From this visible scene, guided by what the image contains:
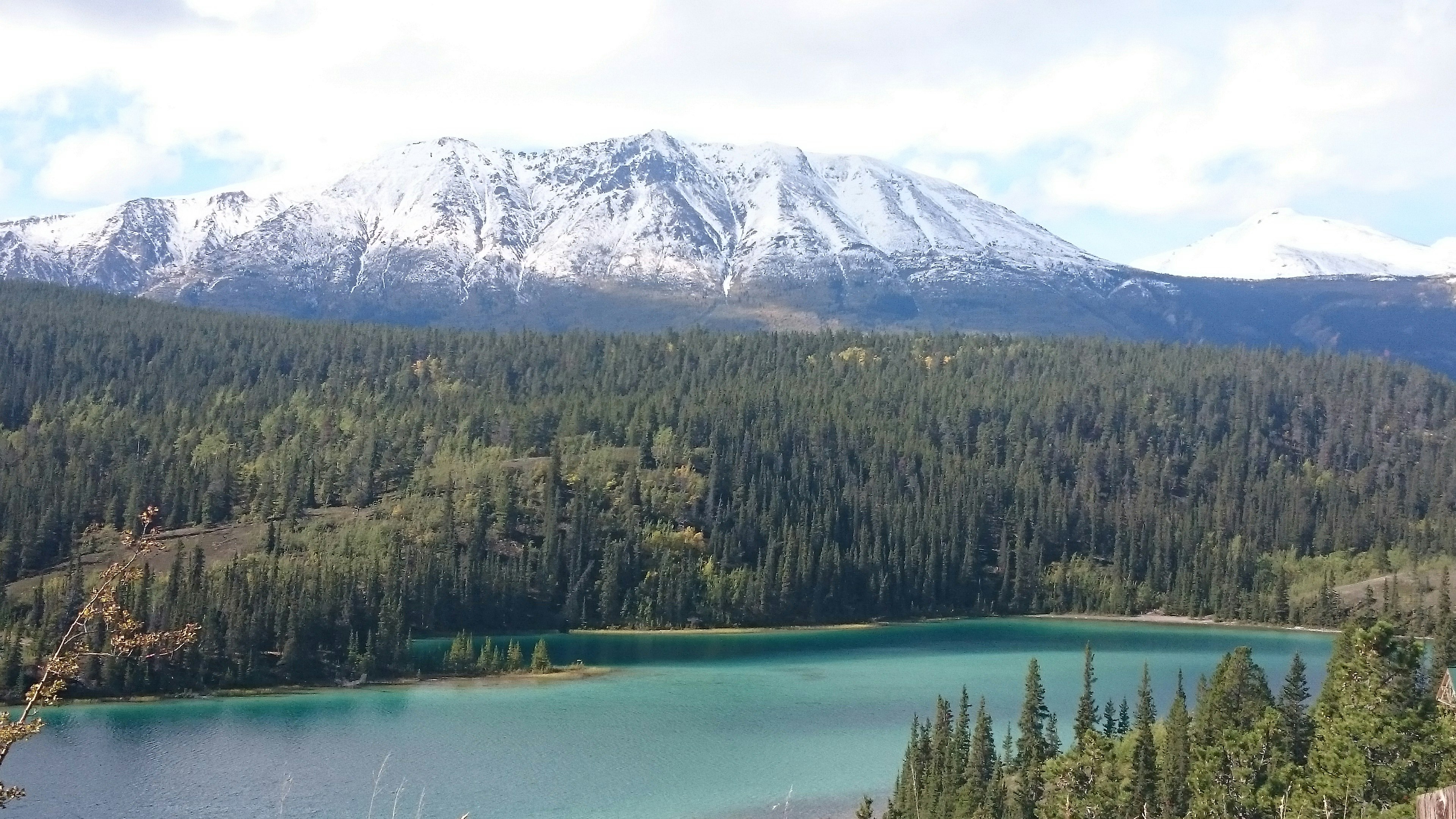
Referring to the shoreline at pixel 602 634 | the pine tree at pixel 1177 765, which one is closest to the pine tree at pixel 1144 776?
the pine tree at pixel 1177 765

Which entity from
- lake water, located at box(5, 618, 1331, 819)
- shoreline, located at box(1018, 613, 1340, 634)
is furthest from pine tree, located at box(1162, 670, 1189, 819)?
shoreline, located at box(1018, 613, 1340, 634)

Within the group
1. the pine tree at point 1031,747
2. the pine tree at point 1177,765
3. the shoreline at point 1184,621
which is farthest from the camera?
the shoreline at point 1184,621

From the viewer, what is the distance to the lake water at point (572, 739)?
6750 cm

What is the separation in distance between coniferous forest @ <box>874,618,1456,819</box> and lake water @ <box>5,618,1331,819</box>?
27.3 feet

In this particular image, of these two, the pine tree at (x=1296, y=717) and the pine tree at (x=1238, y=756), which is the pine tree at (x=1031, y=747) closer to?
the pine tree at (x=1238, y=756)

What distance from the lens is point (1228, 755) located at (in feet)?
180

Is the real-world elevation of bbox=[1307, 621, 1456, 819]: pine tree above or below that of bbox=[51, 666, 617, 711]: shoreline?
above

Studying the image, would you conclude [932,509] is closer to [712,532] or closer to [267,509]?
[712,532]

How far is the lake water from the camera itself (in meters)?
67.5

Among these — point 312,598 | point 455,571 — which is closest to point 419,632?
point 455,571

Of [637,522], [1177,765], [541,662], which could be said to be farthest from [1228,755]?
[637,522]

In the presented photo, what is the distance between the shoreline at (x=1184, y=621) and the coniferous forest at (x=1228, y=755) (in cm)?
9531

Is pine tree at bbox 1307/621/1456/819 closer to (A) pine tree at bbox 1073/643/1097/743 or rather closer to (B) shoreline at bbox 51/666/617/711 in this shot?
(A) pine tree at bbox 1073/643/1097/743

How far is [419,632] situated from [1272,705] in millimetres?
94522
